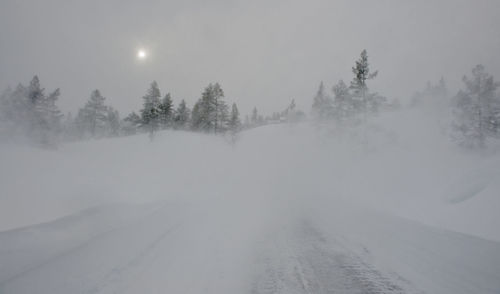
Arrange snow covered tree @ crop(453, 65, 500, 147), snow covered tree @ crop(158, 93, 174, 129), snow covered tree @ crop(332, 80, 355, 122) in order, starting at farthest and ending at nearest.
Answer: snow covered tree @ crop(158, 93, 174, 129) < snow covered tree @ crop(332, 80, 355, 122) < snow covered tree @ crop(453, 65, 500, 147)

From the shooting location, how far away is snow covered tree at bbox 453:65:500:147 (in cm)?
2203

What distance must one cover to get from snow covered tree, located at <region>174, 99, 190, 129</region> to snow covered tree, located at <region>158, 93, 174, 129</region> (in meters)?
1.89

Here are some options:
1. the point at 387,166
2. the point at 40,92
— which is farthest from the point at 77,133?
the point at 387,166

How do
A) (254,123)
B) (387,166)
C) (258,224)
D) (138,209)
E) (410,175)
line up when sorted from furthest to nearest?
(254,123) → (387,166) → (410,175) → (138,209) → (258,224)

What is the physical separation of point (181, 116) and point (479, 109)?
4840cm

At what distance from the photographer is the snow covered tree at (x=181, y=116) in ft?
154

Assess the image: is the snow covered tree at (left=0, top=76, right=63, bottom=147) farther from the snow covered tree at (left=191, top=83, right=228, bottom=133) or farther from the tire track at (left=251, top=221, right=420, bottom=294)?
the tire track at (left=251, top=221, right=420, bottom=294)

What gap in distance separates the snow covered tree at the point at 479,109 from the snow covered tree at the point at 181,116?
4667 centimetres

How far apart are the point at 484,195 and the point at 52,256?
16.6 metres

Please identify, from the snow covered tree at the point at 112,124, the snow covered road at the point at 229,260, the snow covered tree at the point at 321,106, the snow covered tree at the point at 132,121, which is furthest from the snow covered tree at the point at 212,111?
the snow covered road at the point at 229,260

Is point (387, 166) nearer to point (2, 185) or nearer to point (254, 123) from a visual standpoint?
point (2, 185)

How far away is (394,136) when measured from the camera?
24625 mm

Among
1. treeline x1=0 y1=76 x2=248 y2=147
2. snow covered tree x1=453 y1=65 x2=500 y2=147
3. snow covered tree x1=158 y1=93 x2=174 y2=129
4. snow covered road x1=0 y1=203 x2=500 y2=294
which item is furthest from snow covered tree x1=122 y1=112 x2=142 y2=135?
snow covered tree x1=453 y1=65 x2=500 y2=147

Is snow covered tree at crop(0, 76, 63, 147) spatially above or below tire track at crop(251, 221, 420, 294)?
above
